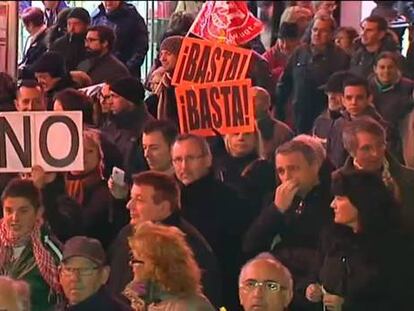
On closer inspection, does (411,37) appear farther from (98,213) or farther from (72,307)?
(72,307)

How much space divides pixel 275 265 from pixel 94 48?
163cm

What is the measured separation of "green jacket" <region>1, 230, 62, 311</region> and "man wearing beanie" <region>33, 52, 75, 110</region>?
82 centimetres

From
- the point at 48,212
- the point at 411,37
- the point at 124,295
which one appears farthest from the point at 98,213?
the point at 411,37

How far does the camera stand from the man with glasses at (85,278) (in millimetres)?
3875

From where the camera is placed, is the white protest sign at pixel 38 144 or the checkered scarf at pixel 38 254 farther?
the white protest sign at pixel 38 144

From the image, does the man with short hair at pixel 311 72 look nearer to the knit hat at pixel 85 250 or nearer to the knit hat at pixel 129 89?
the knit hat at pixel 129 89

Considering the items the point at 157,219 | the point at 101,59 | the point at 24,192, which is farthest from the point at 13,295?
the point at 101,59

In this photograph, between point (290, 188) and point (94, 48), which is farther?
point (94, 48)

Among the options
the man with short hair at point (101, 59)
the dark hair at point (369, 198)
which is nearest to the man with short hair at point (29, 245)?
the man with short hair at point (101, 59)

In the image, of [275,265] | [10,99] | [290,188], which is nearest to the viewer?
[275,265]

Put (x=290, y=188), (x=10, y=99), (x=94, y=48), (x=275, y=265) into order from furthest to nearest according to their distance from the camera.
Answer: (x=94, y=48) < (x=10, y=99) < (x=290, y=188) < (x=275, y=265)

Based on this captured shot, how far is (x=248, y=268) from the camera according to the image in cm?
390

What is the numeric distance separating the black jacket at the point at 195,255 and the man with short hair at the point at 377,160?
1.97 ft

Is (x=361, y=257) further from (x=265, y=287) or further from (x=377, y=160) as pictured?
(x=377, y=160)
